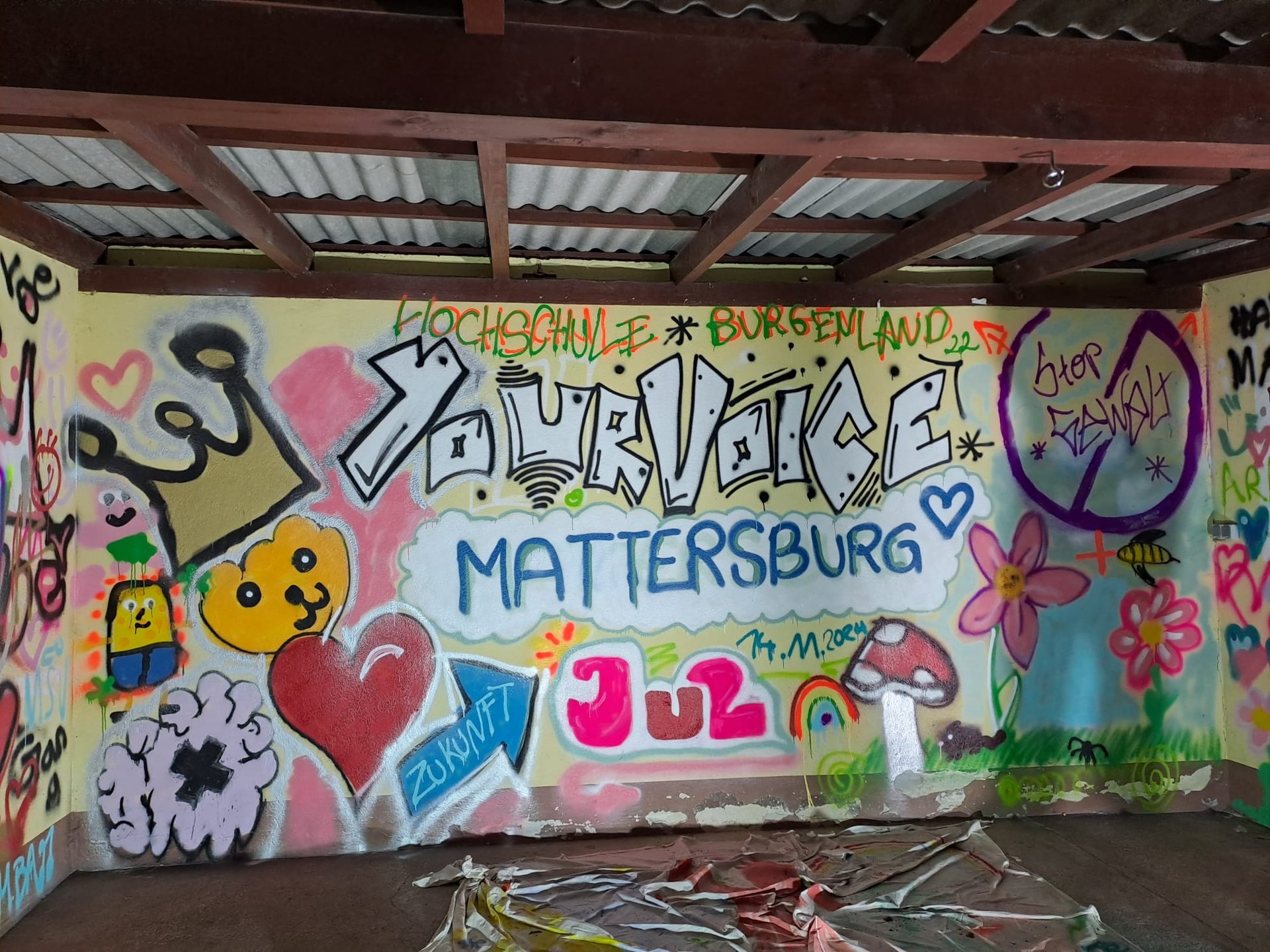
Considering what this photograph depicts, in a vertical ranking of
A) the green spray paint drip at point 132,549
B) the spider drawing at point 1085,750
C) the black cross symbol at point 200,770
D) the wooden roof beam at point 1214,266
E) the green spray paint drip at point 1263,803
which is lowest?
the green spray paint drip at point 1263,803

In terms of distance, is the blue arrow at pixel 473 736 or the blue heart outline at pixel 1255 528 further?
the blue heart outline at pixel 1255 528

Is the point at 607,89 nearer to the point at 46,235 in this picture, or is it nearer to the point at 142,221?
the point at 142,221

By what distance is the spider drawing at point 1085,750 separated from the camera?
4.75 meters

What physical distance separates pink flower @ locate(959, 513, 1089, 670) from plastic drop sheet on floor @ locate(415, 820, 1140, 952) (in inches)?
44.1

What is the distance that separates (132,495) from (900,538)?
157 inches

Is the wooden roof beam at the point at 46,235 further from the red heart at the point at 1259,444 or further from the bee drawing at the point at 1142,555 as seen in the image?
the red heart at the point at 1259,444

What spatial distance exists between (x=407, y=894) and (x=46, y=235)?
3338 mm

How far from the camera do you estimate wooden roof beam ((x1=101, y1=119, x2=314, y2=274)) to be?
2.44 meters

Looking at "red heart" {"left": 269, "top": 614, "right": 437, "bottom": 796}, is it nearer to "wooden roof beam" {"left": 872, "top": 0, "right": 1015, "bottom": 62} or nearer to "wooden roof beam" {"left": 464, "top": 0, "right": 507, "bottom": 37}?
"wooden roof beam" {"left": 464, "top": 0, "right": 507, "bottom": 37}

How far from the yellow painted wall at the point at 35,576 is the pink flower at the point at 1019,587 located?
460 cm

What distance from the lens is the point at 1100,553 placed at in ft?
15.8

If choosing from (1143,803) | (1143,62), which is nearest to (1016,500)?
(1143,803)

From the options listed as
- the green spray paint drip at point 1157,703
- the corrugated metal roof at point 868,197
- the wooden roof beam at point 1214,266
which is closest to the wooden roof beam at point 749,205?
the corrugated metal roof at point 868,197

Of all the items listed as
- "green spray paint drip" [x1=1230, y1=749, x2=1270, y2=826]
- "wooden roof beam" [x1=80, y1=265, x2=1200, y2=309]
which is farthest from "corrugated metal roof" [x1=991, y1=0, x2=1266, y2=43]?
"green spray paint drip" [x1=1230, y1=749, x2=1270, y2=826]
